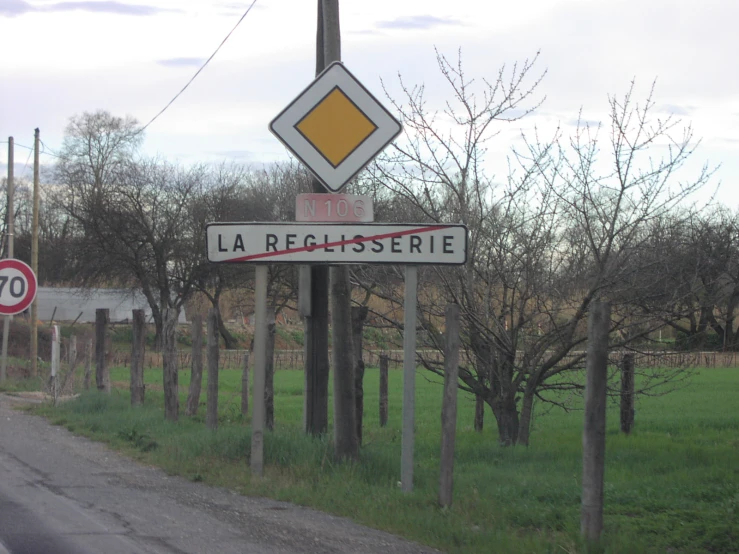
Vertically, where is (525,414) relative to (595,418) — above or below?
below

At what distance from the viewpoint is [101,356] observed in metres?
16.2

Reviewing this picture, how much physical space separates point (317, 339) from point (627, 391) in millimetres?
3697

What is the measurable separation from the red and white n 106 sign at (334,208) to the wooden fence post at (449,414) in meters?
1.40

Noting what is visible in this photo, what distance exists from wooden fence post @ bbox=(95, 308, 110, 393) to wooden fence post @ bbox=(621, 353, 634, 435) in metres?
9.09

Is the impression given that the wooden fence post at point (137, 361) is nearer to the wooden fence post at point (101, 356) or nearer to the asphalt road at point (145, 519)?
the wooden fence post at point (101, 356)

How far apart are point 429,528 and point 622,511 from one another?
198 cm

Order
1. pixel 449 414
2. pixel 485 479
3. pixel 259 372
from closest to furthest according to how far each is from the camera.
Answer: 1. pixel 449 414
2. pixel 259 372
3. pixel 485 479

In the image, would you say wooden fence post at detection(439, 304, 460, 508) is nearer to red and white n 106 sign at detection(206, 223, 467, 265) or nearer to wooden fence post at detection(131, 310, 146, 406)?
red and white n 106 sign at detection(206, 223, 467, 265)

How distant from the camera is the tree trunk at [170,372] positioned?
13.4 meters

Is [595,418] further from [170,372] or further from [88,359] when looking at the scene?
[88,359]

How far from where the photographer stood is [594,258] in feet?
34.1

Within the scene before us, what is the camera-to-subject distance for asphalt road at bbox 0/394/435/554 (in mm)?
5688

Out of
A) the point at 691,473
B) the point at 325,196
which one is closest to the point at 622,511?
the point at 691,473

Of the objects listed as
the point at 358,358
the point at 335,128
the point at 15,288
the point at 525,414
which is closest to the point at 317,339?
the point at 358,358
